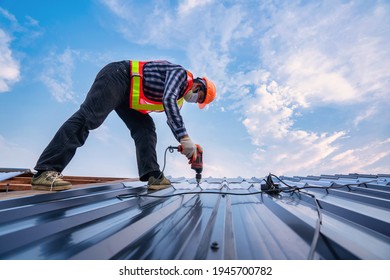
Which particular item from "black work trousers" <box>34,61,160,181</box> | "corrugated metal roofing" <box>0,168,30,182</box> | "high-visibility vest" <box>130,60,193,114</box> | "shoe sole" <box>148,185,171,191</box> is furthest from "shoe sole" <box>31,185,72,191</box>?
"corrugated metal roofing" <box>0,168,30,182</box>

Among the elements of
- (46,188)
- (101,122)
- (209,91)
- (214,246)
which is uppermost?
(209,91)

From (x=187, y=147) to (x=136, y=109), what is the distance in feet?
2.82

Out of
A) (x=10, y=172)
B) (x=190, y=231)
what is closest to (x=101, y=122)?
(x=190, y=231)

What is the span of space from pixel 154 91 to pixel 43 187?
1.46m

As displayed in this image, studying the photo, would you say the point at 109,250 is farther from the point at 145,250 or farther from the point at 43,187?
the point at 43,187

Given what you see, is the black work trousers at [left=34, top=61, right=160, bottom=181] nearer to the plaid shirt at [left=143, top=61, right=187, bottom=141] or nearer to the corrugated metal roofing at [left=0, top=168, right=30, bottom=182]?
the plaid shirt at [left=143, top=61, right=187, bottom=141]

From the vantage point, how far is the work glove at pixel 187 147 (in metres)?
2.37

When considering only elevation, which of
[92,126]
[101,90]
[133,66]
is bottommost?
[92,126]

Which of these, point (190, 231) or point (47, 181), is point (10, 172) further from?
point (190, 231)

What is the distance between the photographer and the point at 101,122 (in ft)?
7.42

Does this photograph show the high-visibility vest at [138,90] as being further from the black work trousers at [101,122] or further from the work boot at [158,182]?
the work boot at [158,182]

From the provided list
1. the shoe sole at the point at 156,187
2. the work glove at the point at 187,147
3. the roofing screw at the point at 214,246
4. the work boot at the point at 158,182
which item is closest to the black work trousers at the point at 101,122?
the work boot at the point at 158,182

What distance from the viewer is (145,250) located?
934 millimetres
